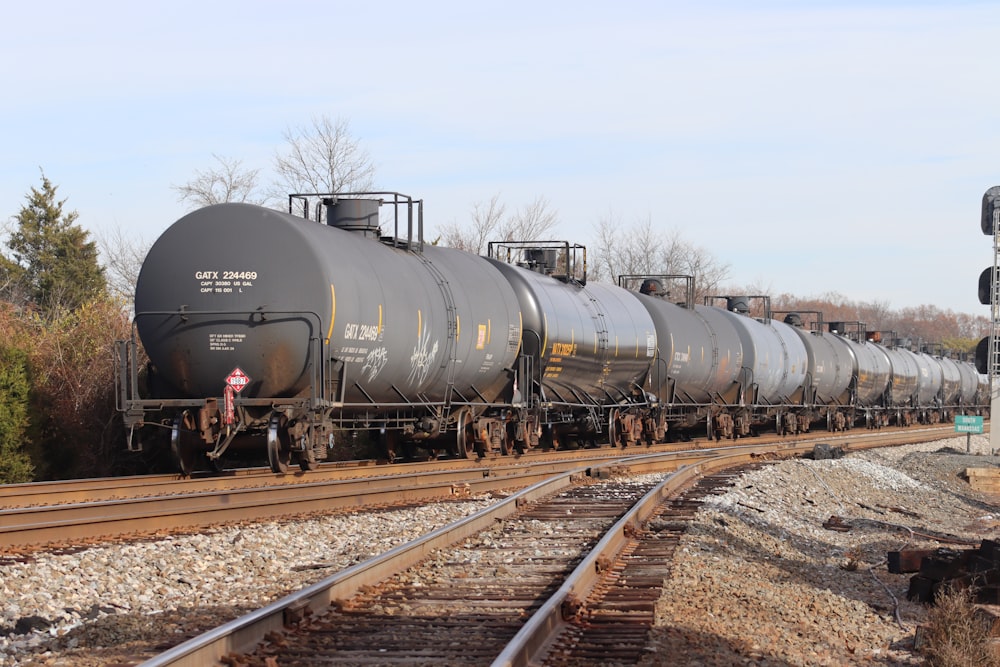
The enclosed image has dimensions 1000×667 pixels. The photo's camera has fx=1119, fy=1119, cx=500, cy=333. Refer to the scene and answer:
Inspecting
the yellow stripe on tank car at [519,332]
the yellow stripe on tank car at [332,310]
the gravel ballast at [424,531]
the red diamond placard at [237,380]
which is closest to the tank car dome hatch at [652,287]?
the yellow stripe on tank car at [519,332]

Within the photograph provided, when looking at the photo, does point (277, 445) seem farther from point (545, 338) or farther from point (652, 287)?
point (652, 287)

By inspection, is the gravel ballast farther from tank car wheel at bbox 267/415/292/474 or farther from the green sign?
the green sign

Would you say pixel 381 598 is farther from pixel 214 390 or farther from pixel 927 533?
pixel 927 533

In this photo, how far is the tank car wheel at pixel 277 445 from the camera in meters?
14.2

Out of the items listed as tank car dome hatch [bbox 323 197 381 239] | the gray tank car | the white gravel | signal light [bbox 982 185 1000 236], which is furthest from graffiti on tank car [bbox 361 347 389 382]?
signal light [bbox 982 185 1000 236]

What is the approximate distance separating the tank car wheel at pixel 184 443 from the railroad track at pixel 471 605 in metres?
5.00

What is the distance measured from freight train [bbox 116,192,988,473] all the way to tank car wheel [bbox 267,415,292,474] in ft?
0.10

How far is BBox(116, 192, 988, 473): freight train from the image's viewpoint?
1440 cm

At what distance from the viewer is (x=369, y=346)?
1529cm

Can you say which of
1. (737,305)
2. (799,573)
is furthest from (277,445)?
(737,305)

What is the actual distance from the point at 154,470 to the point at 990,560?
45.4 ft

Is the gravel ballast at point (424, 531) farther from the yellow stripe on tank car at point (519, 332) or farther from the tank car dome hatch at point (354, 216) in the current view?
the yellow stripe on tank car at point (519, 332)

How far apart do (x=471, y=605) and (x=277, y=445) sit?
7.21 metres

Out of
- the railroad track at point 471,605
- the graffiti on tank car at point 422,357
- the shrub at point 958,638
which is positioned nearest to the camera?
the railroad track at point 471,605
